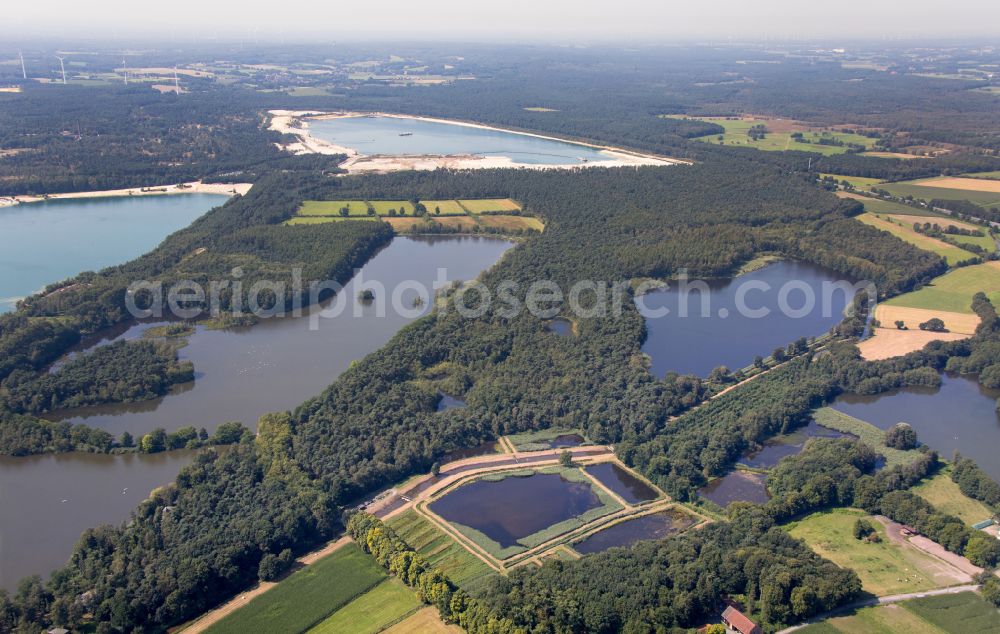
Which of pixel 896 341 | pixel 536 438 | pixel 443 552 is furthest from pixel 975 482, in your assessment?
pixel 443 552

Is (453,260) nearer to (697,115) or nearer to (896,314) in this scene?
(896,314)

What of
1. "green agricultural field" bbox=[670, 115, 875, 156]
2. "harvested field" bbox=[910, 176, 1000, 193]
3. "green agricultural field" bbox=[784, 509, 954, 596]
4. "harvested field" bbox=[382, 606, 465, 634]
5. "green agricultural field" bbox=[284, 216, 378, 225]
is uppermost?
"green agricultural field" bbox=[670, 115, 875, 156]

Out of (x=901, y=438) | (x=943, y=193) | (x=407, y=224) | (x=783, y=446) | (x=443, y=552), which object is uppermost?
(x=943, y=193)

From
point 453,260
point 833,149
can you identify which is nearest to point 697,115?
point 833,149

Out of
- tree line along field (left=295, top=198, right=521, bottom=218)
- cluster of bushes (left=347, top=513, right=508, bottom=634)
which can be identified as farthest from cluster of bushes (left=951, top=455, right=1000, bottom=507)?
tree line along field (left=295, top=198, right=521, bottom=218)

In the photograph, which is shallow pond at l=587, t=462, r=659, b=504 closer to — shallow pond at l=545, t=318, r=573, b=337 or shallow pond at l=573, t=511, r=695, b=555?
shallow pond at l=573, t=511, r=695, b=555

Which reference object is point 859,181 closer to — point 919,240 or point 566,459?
point 919,240

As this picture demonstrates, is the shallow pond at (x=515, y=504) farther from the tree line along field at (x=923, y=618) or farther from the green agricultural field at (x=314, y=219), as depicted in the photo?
the green agricultural field at (x=314, y=219)
